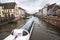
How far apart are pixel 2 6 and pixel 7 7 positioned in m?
3.06

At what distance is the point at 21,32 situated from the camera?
12.9 meters

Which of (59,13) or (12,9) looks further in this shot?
(12,9)

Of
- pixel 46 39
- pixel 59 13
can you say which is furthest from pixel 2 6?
pixel 46 39

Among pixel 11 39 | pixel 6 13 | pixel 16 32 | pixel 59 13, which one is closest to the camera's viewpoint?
pixel 11 39

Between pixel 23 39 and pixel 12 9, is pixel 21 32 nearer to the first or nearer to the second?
pixel 23 39

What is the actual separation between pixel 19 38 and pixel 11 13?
5934cm

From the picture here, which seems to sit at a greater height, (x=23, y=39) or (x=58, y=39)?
(x=23, y=39)

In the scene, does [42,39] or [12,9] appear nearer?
[42,39]

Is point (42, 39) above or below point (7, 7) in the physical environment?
below

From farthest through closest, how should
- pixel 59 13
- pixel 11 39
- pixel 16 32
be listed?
pixel 59 13 < pixel 16 32 < pixel 11 39

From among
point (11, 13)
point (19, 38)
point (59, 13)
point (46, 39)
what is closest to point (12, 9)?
point (11, 13)

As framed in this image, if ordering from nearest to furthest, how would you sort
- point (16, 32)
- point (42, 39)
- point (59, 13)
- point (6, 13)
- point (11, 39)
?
point (11, 39) → point (16, 32) → point (42, 39) → point (59, 13) → point (6, 13)

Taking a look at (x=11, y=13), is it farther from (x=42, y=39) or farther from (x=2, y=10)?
(x=42, y=39)

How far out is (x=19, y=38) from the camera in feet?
38.0
